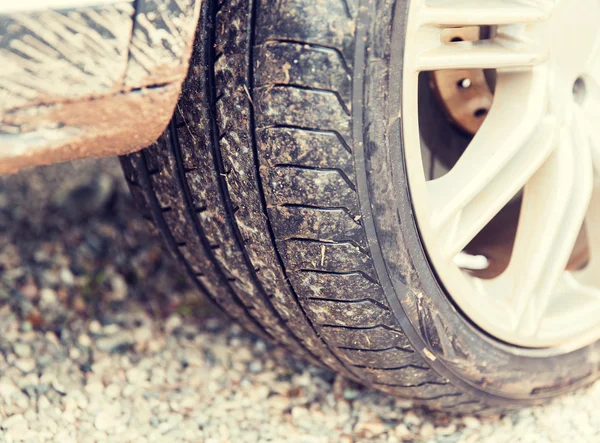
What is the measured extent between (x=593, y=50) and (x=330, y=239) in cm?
70

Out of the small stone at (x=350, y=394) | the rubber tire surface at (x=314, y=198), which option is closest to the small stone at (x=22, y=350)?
the rubber tire surface at (x=314, y=198)

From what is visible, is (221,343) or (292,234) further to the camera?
(221,343)

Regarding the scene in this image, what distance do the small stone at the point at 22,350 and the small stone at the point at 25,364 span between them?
2 cm

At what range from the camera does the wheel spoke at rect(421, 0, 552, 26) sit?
98 cm

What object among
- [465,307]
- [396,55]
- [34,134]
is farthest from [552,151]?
[34,134]

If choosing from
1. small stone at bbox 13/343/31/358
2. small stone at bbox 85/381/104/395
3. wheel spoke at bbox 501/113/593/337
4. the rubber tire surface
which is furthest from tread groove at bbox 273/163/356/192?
small stone at bbox 13/343/31/358

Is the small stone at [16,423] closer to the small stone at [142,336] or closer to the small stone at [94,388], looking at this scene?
the small stone at [94,388]

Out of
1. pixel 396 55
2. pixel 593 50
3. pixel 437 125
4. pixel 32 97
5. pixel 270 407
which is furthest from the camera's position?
pixel 437 125

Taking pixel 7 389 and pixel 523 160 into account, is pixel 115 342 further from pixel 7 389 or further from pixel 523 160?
pixel 523 160

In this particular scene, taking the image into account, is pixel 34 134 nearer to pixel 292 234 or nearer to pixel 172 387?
pixel 292 234

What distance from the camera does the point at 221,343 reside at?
1.60 metres

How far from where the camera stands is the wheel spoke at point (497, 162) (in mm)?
1146

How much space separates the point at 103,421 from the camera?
133 centimetres

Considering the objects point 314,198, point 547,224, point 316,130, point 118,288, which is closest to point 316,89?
point 316,130
